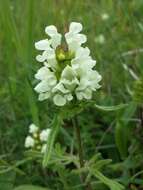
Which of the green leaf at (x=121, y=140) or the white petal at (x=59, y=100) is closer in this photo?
the white petal at (x=59, y=100)

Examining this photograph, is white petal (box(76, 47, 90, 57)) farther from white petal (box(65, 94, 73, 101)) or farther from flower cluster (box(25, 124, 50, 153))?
flower cluster (box(25, 124, 50, 153))

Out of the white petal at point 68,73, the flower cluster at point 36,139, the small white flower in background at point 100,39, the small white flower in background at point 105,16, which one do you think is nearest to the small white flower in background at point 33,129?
the flower cluster at point 36,139

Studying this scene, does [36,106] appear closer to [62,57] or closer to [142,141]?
[142,141]

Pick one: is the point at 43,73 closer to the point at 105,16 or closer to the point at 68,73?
the point at 68,73

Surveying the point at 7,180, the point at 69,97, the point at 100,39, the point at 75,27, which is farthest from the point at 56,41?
the point at 100,39

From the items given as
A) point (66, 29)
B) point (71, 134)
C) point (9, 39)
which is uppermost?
point (9, 39)

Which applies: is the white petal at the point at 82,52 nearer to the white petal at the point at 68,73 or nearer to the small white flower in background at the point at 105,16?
the white petal at the point at 68,73

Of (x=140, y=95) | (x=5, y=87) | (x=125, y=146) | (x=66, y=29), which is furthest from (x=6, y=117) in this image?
(x=66, y=29)
